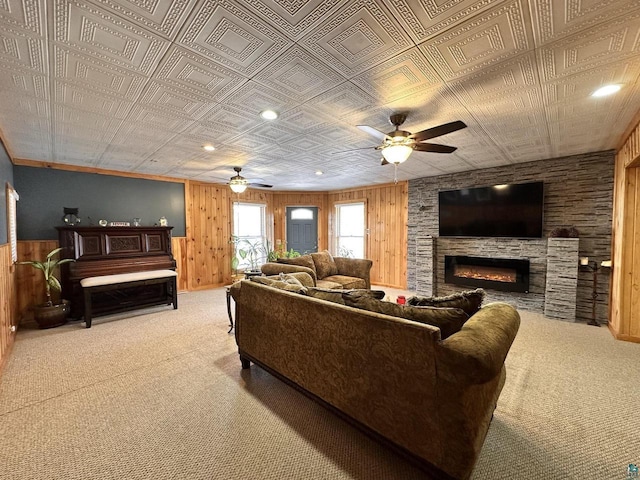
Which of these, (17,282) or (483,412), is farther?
(17,282)

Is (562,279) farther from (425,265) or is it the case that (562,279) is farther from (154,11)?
(154,11)

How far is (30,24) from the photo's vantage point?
4.82 ft

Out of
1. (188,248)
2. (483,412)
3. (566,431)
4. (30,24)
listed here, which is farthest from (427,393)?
(188,248)

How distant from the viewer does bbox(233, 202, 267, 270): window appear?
23.2 ft

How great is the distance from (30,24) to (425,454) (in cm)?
314

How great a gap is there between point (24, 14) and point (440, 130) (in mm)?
2732

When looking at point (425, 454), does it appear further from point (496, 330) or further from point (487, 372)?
point (496, 330)

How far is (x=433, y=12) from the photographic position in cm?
140

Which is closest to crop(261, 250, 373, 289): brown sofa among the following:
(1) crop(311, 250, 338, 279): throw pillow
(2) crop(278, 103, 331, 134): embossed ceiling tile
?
(1) crop(311, 250, 338, 279): throw pillow

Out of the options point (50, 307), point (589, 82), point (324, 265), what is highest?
point (589, 82)

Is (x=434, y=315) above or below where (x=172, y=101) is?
below

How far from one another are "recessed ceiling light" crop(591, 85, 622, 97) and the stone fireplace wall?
8.24 feet

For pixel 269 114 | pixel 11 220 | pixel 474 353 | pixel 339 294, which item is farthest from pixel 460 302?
pixel 11 220

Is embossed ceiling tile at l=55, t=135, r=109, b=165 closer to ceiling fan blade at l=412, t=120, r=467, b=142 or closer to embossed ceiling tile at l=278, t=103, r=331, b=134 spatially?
embossed ceiling tile at l=278, t=103, r=331, b=134
